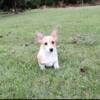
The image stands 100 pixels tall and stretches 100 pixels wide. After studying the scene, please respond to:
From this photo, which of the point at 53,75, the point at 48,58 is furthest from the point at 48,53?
the point at 53,75

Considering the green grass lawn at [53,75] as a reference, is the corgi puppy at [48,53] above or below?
above

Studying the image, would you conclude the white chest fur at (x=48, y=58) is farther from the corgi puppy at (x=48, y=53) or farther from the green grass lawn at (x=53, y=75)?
the green grass lawn at (x=53, y=75)

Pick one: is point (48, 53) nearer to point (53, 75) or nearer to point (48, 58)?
point (48, 58)

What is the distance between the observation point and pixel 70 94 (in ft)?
13.7

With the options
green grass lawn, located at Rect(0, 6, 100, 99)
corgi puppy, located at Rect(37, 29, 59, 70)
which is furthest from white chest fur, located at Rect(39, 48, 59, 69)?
green grass lawn, located at Rect(0, 6, 100, 99)

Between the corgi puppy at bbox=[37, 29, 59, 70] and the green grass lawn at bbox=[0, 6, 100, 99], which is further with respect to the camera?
the corgi puppy at bbox=[37, 29, 59, 70]

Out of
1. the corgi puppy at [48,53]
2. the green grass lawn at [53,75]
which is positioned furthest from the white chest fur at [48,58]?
the green grass lawn at [53,75]

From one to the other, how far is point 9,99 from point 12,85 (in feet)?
2.08

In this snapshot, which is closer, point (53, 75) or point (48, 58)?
point (53, 75)

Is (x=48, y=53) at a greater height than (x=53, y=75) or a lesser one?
greater

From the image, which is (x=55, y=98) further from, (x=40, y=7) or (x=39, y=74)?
(x=40, y=7)

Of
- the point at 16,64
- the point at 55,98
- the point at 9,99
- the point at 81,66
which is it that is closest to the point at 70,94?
the point at 55,98

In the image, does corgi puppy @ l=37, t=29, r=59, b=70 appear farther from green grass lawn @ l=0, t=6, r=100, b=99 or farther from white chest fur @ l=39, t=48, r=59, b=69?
green grass lawn @ l=0, t=6, r=100, b=99

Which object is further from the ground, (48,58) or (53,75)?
(48,58)
